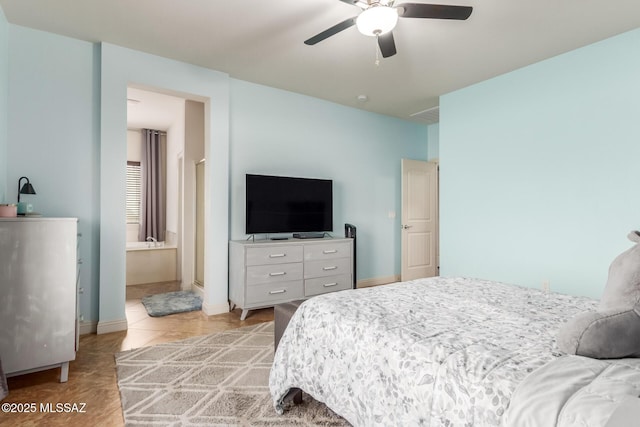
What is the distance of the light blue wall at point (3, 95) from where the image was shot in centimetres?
274

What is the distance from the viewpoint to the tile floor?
74.7 inches

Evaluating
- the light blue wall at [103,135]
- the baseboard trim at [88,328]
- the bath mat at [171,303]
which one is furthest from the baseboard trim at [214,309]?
the baseboard trim at [88,328]

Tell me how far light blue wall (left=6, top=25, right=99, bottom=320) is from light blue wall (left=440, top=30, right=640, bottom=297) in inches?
158

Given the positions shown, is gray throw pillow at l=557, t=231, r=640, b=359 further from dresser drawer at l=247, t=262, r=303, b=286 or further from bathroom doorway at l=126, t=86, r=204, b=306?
bathroom doorway at l=126, t=86, r=204, b=306

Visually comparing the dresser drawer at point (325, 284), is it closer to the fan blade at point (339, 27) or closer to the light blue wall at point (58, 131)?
the light blue wall at point (58, 131)

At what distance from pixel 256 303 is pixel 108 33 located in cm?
289

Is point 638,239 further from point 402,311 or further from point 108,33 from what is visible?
point 108,33

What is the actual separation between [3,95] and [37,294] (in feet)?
5.80

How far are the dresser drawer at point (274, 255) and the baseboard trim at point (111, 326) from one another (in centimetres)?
130

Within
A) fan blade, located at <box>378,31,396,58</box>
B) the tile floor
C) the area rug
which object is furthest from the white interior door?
the area rug

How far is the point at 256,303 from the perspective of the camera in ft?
12.1

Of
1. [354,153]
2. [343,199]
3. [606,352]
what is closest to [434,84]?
[354,153]

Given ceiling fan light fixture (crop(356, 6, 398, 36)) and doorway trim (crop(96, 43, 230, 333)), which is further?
doorway trim (crop(96, 43, 230, 333))

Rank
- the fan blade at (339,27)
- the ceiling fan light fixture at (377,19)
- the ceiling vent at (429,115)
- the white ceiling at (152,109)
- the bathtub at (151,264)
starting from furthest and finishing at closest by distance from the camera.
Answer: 1. the bathtub at (151,264)
2. the ceiling vent at (429,115)
3. the white ceiling at (152,109)
4. the fan blade at (339,27)
5. the ceiling fan light fixture at (377,19)
